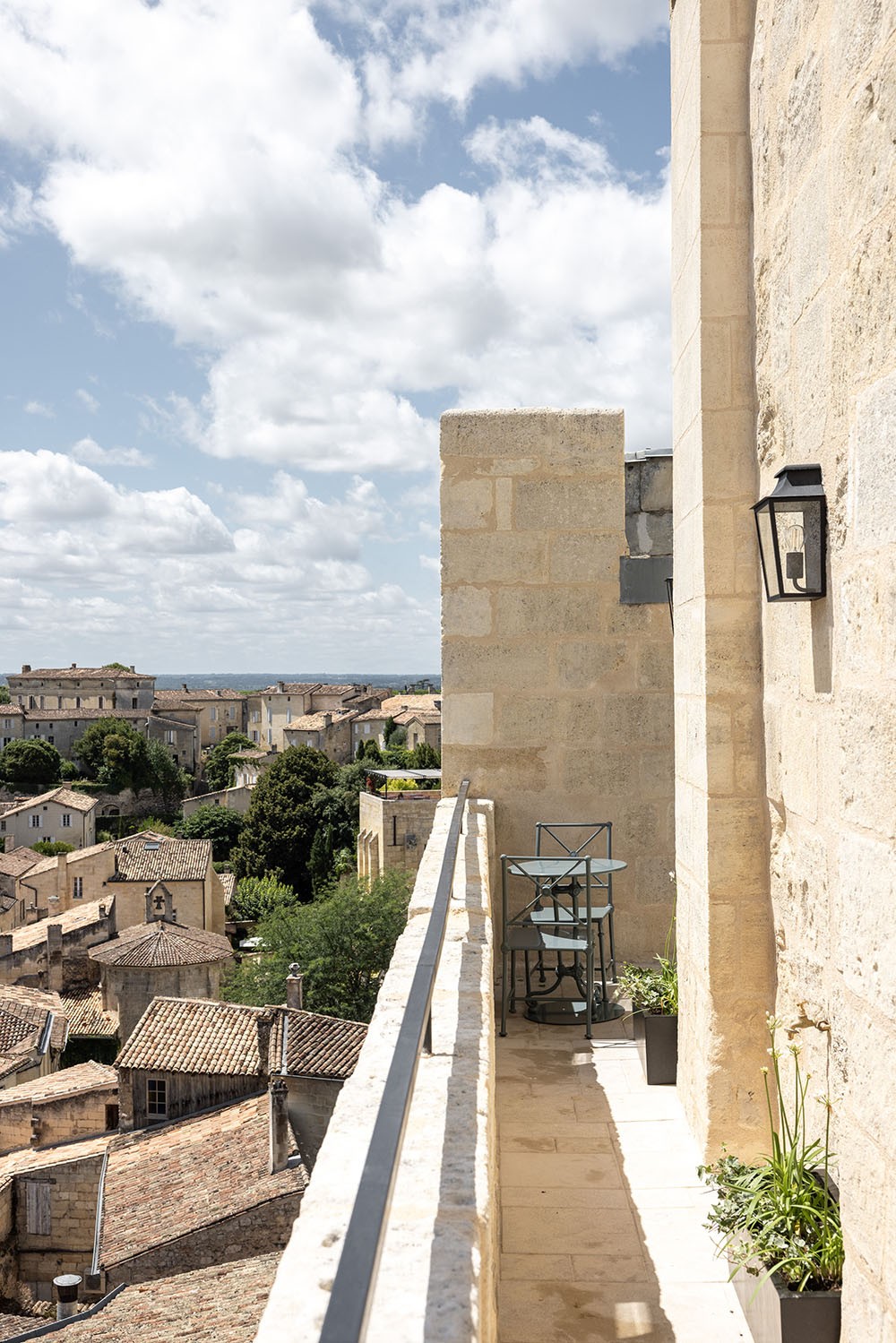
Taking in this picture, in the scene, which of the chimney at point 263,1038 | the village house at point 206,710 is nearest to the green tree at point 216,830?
the village house at point 206,710

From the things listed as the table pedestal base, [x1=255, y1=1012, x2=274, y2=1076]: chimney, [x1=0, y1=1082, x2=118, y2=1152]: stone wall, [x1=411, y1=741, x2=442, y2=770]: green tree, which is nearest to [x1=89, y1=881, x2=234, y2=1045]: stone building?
[x1=0, y1=1082, x2=118, y2=1152]: stone wall

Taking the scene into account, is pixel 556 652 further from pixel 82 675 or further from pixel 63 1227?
pixel 82 675

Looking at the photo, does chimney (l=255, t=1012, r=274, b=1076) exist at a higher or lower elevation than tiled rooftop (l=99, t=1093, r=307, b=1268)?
higher

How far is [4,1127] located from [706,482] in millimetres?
23245

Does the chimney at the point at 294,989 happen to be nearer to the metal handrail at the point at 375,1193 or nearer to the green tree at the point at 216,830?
the metal handrail at the point at 375,1193

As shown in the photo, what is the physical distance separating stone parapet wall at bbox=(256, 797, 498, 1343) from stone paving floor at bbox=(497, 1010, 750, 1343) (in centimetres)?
77

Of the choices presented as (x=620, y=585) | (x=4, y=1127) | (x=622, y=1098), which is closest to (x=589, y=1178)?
(x=622, y=1098)

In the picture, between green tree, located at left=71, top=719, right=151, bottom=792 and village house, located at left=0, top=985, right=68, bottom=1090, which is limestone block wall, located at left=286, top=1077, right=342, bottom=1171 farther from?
green tree, located at left=71, top=719, right=151, bottom=792

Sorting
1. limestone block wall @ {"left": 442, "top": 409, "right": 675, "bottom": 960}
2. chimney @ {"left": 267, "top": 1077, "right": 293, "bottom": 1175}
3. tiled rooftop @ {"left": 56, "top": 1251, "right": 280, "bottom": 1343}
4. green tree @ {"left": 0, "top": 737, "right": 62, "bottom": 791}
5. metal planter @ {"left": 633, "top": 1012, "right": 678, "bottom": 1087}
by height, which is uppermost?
limestone block wall @ {"left": 442, "top": 409, "right": 675, "bottom": 960}

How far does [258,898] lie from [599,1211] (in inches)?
1615

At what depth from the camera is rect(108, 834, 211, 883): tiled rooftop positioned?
37.4 metres

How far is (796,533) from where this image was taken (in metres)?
2.55

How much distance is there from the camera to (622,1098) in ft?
12.9

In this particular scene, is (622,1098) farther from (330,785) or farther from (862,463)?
(330,785)
